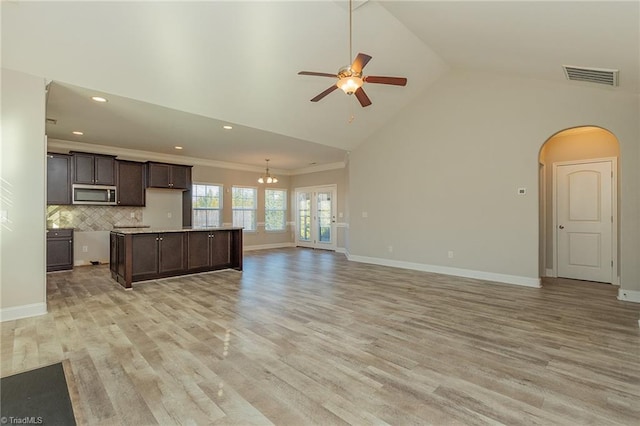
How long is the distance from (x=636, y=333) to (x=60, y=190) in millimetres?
9225

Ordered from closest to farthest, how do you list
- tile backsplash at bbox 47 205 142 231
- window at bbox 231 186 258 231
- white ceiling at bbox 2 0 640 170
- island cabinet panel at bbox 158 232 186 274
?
white ceiling at bbox 2 0 640 170
island cabinet panel at bbox 158 232 186 274
tile backsplash at bbox 47 205 142 231
window at bbox 231 186 258 231

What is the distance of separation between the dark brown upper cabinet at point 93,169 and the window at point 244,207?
130 inches

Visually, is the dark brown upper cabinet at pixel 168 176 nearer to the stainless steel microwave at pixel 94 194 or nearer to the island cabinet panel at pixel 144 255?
the stainless steel microwave at pixel 94 194

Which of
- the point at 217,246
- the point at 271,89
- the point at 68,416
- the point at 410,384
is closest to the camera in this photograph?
the point at 68,416

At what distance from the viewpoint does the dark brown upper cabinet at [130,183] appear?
6945mm

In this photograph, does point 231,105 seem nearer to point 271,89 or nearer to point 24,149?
point 271,89

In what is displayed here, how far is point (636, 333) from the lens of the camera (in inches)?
115

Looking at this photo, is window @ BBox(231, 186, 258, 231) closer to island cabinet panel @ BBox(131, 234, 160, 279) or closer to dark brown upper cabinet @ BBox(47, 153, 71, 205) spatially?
dark brown upper cabinet @ BBox(47, 153, 71, 205)

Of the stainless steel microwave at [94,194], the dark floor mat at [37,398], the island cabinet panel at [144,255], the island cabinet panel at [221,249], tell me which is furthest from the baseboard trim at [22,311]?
the stainless steel microwave at [94,194]

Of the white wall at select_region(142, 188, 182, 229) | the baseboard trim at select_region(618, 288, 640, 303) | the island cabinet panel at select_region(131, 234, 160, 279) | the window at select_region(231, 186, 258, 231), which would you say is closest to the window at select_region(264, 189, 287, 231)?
the window at select_region(231, 186, 258, 231)

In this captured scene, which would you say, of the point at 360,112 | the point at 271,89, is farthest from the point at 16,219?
the point at 360,112

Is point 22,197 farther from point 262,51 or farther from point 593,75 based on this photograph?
point 593,75

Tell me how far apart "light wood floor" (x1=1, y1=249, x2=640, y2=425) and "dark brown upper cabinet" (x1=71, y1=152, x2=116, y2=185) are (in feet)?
9.70

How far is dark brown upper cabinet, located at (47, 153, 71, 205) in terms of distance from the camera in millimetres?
6066
